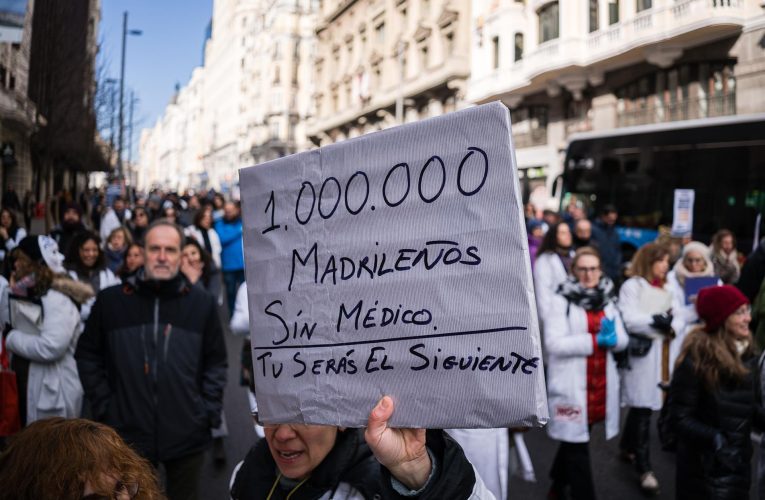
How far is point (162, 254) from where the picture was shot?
3.45 meters

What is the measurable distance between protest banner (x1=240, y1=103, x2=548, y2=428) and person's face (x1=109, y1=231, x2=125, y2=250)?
20.7 ft

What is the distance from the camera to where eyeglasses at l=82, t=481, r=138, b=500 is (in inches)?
55.4

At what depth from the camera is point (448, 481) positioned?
66.6 inches

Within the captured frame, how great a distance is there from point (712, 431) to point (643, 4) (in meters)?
22.3

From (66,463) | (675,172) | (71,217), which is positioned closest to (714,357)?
(66,463)

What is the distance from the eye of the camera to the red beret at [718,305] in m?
3.62

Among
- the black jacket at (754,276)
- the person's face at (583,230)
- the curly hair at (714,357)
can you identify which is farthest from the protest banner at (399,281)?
the person's face at (583,230)

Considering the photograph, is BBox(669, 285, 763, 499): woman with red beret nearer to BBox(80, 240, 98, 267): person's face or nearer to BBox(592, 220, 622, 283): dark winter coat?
BBox(80, 240, 98, 267): person's face

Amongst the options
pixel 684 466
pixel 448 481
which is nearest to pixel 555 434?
pixel 684 466

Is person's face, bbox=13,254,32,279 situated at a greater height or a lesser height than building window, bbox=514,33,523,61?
lesser

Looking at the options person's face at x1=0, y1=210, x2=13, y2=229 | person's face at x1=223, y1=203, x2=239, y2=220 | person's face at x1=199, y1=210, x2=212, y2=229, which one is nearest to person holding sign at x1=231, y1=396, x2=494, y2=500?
person's face at x1=199, y1=210, x2=212, y2=229

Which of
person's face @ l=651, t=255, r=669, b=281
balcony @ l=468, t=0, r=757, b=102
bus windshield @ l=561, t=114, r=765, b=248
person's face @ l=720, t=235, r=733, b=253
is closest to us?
person's face @ l=651, t=255, r=669, b=281

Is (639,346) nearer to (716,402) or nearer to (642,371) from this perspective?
(642,371)

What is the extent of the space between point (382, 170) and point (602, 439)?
196 inches
